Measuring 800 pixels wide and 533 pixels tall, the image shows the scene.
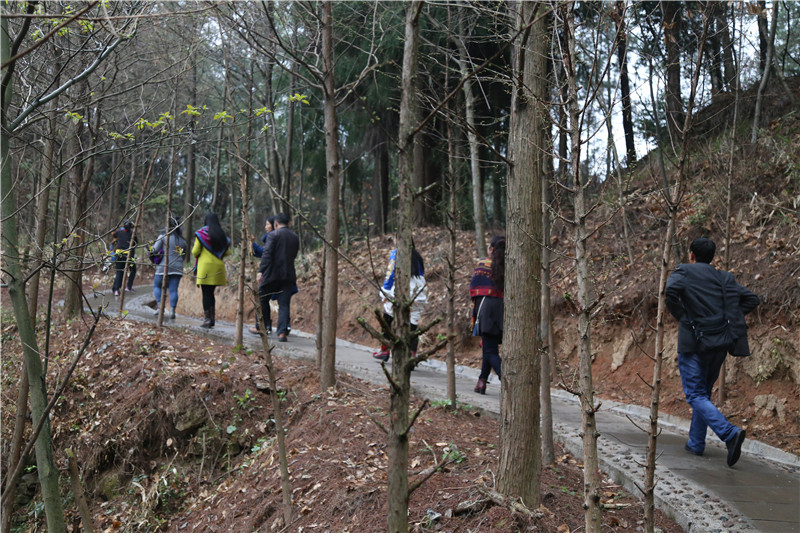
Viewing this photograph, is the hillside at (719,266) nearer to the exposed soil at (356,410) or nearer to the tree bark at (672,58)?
the exposed soil at (356,410)

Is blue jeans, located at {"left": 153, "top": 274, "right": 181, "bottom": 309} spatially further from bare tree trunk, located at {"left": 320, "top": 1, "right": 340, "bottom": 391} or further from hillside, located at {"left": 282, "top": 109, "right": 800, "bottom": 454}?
bare tree trunk, located at {"left": 320, "top": 1, "right": 340, "bottom": 391}

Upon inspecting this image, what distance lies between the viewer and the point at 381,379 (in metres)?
8.84

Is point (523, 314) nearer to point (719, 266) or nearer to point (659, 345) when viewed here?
point (659, 345)

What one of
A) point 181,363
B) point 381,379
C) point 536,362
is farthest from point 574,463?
point 181,363

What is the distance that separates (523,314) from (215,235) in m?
8.26

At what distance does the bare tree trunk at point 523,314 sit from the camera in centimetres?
432

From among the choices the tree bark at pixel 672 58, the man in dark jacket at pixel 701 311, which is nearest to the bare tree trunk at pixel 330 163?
the tree bark at pixel 672 58

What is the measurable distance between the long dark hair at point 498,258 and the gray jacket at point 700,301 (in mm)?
2233

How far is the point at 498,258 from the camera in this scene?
316 inches

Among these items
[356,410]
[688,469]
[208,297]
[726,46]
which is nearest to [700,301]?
[688,469]

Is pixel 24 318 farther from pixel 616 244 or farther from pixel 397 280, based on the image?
pixel 616 244

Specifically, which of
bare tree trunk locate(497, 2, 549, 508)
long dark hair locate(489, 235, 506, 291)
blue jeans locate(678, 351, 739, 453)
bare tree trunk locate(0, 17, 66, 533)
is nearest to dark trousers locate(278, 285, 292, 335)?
long dark hair locate(489, 235, 506, 291)

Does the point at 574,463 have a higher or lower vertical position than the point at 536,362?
lower

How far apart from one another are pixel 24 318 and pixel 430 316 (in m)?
9.35
